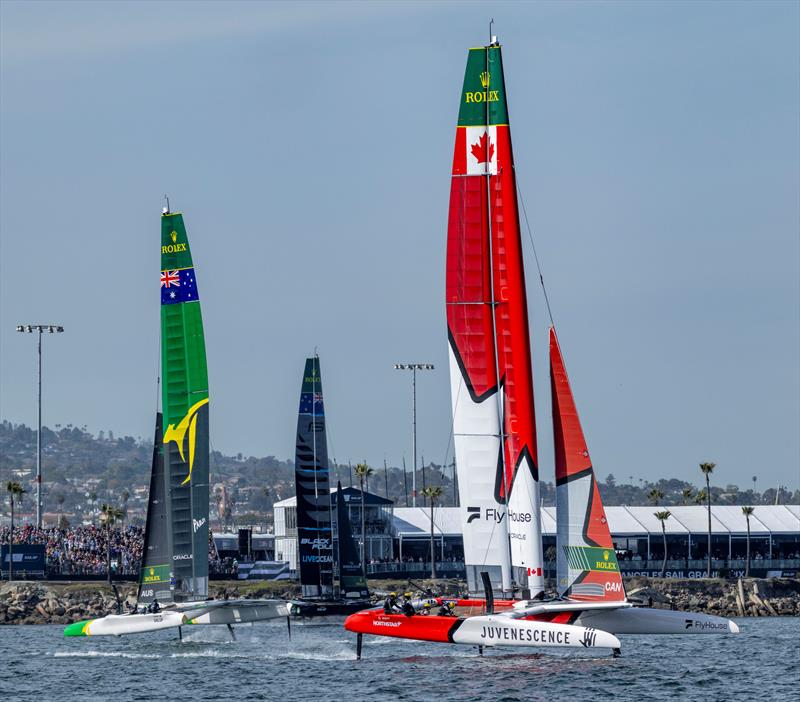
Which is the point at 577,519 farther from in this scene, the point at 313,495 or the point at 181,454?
the point at 313,495

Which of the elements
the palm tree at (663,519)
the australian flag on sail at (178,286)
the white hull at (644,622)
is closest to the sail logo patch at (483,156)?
the white hull at (644,622)

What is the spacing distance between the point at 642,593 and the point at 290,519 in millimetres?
30317

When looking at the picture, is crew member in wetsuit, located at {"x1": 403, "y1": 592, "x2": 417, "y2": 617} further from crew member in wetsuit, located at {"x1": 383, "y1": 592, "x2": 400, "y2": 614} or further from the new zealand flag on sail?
the new zealand flag on sail

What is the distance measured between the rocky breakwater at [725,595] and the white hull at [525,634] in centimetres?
4924

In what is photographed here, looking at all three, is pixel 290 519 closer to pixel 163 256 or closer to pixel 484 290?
pixel 163 256

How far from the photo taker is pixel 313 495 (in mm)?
64625

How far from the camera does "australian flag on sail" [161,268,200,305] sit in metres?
46.5

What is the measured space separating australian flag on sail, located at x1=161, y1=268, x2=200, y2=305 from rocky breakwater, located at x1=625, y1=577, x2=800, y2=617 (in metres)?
42.1

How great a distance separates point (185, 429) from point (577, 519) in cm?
1459

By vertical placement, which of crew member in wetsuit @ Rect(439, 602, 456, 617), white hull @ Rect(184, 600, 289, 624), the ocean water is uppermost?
crew member in wetsuit @ Rect(439, 602, 456, 617)

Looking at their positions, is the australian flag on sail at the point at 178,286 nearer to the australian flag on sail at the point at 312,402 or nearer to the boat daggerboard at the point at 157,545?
the boat daggerboard at the point at 157,545

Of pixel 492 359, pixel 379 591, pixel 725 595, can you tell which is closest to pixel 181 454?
pixel 492 359

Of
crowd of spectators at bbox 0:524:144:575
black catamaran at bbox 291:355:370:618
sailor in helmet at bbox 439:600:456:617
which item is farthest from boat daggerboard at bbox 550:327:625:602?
crowd of spectators at bbox 0:524:144:575

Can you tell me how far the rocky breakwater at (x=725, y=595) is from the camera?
84875mm
